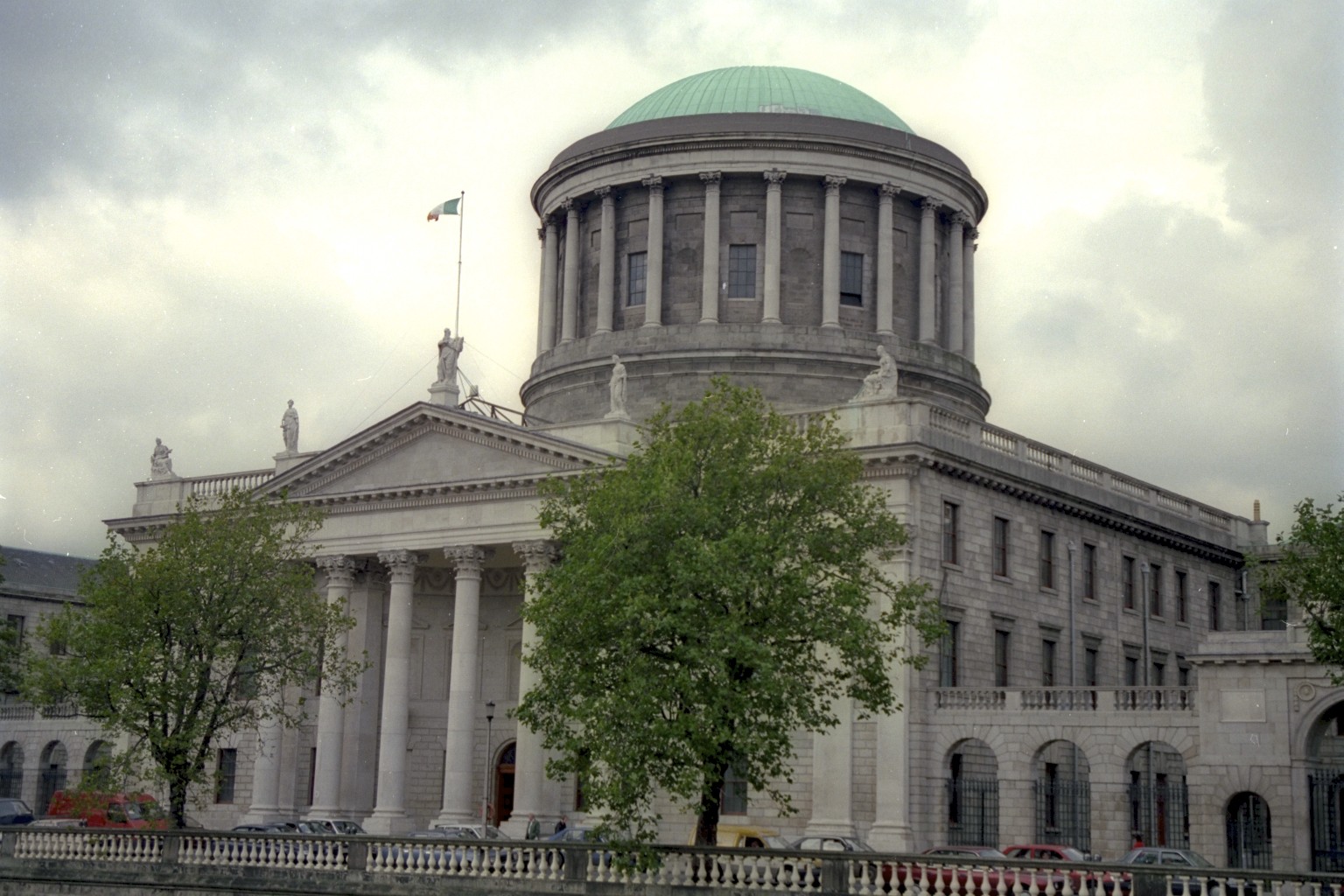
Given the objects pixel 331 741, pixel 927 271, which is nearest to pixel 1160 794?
pixel 927 271

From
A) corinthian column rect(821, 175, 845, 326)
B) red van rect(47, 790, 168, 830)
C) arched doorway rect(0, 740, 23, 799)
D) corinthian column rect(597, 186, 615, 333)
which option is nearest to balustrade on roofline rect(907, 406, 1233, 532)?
corinthian column rect(821, 175, 845, 326)

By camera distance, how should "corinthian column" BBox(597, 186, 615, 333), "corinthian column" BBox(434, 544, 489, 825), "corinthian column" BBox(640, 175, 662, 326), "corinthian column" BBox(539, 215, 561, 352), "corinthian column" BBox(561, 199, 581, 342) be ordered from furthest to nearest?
"corinthian column" BBox(539, 215, 561, 352), "corinthian column" BBox(561, 199, 581, 342), "corinthian column" BBox(597, 186, 615, 333), "corinthian column" BBox(640, 175, 662, 326), "corinthian column" BBox(434, 544, 489, 825)

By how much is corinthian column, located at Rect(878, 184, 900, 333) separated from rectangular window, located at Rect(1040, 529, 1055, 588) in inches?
497

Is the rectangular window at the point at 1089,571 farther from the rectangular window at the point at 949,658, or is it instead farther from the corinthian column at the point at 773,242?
the corinthian column at the point at 773,242

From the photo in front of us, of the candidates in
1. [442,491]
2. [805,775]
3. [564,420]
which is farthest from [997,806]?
[564,420]

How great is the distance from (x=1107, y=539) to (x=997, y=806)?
45.7 feet

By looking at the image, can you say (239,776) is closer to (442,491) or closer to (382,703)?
(382,703)

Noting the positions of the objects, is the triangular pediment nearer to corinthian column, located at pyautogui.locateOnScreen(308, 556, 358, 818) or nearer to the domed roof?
corinthian column, located at pyautogui.locateOnScreen(308, 556, 358, 818)

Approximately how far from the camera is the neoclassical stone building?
5172 centimetres

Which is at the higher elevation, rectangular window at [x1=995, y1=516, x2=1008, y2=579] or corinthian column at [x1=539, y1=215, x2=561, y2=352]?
corinthian column at [x1=539, y1=215, x2=561, y2=352]

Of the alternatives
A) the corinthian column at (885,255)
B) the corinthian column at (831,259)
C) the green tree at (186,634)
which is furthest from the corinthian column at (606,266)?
the green tree at (186,634)

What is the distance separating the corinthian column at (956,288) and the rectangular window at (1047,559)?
15.3 metres

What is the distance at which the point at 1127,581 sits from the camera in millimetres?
65188

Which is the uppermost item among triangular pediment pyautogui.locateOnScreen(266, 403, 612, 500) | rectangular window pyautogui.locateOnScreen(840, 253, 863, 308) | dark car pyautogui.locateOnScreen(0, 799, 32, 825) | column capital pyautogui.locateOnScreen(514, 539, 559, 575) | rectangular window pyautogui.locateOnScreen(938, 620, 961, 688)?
rectangular window pyautogui.locateOnScreen(840, 253, 863, 308)
